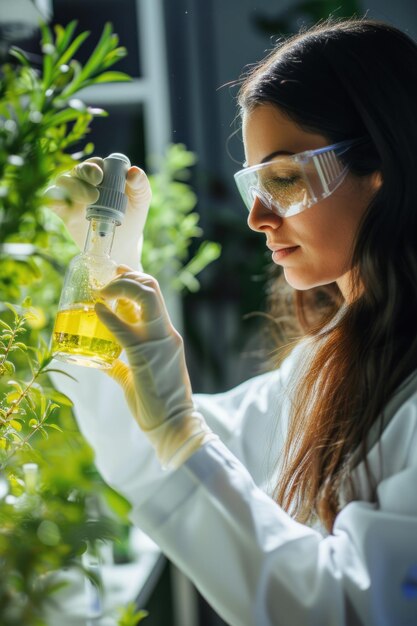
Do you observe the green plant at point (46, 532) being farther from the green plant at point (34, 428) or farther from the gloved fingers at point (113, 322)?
the gloved fingers at point (113, 322)

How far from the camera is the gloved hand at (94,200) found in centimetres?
101

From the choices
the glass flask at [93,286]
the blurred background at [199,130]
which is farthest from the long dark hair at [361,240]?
the blurred background at [199,130]

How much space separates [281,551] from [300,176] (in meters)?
0.59

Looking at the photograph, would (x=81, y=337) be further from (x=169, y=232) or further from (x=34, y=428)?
(x=169, y=232)

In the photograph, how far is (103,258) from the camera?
1.07 meters

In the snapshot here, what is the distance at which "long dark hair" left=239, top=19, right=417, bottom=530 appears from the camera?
1133 mm

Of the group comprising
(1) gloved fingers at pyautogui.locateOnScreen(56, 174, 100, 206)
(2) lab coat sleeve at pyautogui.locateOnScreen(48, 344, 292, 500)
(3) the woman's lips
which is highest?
(1) gloved fingers at pyautogui.locateOnScreen(56, 174, 100, 206)

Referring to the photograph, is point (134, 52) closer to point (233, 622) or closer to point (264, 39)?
point (264, 39)

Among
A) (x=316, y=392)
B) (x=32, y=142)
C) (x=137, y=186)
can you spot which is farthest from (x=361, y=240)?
(x=32, y=142)

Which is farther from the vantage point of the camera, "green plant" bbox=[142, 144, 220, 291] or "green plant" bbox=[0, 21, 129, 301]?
"green plant" bbox=[142, 144, 220, 291]

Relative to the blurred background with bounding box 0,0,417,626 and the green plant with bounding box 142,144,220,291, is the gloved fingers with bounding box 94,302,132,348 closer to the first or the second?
the green plant with bounding box 142,144,220,291

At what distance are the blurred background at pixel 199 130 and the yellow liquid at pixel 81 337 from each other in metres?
1.64

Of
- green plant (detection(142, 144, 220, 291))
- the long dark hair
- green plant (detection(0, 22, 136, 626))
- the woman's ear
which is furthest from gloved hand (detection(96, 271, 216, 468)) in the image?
green plant (detection(142, 144, 220, 291))

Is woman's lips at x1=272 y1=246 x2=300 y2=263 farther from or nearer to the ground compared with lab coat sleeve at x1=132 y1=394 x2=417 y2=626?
farther from the ground
